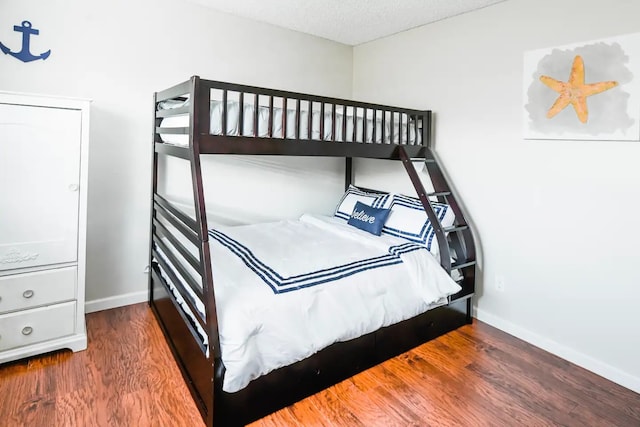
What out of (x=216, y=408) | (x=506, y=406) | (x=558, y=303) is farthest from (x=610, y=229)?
(x=216, y=408)

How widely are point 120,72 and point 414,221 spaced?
94.4 inches

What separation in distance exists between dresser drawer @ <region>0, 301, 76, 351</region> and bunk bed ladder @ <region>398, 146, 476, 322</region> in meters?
2.34

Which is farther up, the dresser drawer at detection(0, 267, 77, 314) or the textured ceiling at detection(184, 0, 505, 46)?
the textured ceiling at detection(184, 0, 505, 46)

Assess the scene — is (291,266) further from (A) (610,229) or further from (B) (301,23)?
(B) (301,23)

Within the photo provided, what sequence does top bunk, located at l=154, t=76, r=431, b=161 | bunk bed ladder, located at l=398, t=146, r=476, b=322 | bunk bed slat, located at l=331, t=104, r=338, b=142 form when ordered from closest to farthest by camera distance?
top bunk, located at l=154, t=76, r=431, b=161 → bunk bed slat, located at l=331, t=104, r=338, b=142 → bunk bed ladder, located at l=398, t=146, r=476, b=322

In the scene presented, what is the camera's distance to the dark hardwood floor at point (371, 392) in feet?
5.85

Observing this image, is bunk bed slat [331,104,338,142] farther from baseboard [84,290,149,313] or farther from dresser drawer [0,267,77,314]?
baseboard [84,290,149,313]

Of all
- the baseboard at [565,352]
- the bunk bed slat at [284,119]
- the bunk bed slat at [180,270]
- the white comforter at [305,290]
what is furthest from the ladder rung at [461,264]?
the bunk bed slat at [180,270]

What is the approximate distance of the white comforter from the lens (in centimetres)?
172

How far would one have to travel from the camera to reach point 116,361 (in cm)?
220

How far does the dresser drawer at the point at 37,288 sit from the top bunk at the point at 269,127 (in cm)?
96

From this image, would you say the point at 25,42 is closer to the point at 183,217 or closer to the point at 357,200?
the point at 183,217

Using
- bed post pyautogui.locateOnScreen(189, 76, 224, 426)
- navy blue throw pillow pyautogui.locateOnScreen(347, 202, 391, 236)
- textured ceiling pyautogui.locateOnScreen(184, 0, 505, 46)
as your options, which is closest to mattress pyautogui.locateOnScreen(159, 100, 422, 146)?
bed post pyautogui.locateOnScreen(189, 76, 224, 426)

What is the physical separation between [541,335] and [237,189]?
256 centimetres
